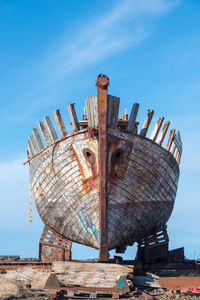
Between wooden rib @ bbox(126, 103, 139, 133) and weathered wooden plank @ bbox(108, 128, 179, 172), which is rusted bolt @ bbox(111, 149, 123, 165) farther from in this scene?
wooden rib @ bbox(126, 103, 139, 133)

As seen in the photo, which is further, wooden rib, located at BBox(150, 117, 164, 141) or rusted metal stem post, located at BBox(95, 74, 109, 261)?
wooden rib, located at BBox(150, 117, 164, 141)

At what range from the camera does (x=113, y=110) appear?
1085 cm

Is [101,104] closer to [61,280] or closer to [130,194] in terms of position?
[130,194]

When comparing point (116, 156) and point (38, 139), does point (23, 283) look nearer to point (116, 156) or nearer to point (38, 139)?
point (116, 156)

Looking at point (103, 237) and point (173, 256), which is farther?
point (173, 256)

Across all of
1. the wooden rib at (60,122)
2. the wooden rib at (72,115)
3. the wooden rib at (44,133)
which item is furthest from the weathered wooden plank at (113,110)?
the wooden rib at (44,133)

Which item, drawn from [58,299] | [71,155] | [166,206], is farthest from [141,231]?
[58,299]

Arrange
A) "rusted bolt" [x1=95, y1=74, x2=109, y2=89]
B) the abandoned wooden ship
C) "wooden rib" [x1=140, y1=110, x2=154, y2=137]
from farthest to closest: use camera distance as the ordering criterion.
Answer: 1. "wooden rib" [x1=140, y1=110, x2=154, y2=137]
2. the abandoned wooden ship
3. "rusted bolt" [x1=95, y1=74, x2=109, y2=89]

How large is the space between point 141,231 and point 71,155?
3.17 m

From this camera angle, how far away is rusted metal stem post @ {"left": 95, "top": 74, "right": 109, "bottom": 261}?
9.70 metres

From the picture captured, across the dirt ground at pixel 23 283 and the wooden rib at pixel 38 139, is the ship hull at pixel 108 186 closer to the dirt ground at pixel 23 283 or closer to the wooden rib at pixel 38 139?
the wooden rib at pixel 38 139

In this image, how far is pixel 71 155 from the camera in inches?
444

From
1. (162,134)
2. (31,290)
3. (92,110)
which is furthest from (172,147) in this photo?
(31,290)

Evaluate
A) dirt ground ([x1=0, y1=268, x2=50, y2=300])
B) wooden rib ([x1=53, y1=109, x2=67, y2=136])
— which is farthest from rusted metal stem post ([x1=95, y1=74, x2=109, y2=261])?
wooden rib ([x1=53, y1=109, x2=67, y2=136])
